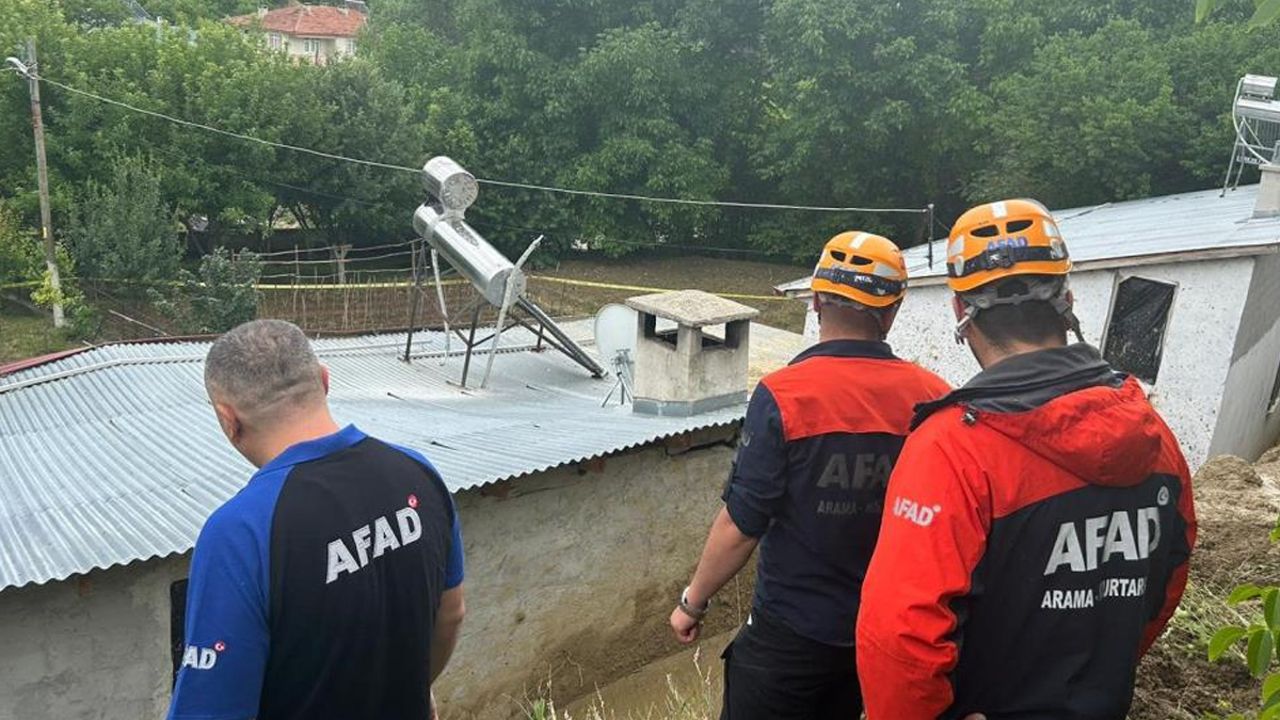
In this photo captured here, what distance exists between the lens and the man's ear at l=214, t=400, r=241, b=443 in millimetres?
2055

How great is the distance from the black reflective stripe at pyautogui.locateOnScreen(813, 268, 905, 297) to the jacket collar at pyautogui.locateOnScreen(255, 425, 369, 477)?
1.43m

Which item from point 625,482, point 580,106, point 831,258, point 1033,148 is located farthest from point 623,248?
point 831,258

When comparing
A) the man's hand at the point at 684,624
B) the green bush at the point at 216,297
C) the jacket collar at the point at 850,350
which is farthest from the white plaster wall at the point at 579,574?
the green bush at the point at 216,297

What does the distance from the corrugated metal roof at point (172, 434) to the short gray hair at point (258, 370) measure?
3.37 meters

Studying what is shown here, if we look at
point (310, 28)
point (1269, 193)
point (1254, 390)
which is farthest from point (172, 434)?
point (310, 28)

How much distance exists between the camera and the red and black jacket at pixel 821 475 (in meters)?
2.54

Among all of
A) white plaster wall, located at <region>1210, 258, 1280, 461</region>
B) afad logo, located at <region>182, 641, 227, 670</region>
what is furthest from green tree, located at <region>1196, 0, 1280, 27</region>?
white plaster wall, located at <region>1210, 258, 1280, 461</region>

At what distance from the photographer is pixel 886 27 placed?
24141 millimetres

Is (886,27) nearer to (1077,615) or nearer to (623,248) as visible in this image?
(623,248)

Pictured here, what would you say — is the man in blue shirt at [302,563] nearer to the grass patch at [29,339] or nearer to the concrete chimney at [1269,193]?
the concrete chimney at [1269,193]

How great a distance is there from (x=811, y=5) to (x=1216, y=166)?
1024cm

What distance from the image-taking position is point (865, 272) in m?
2.68

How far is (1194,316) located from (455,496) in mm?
7883

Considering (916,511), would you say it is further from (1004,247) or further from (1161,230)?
(1161,230)
